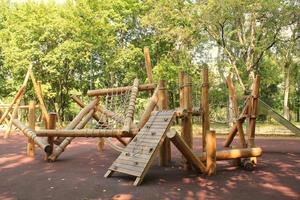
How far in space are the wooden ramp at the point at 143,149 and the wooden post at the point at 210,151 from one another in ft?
2.83

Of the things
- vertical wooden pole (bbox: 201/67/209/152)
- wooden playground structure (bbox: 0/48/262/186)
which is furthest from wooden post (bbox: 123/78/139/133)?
vertical wooden pole (bbox: 201/67/209/152)

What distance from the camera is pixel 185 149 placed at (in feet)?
25.1

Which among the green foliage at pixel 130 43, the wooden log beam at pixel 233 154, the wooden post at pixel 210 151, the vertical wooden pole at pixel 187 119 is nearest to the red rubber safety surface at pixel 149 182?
the wooden post at pixel 210 151

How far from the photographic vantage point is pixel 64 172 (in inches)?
335

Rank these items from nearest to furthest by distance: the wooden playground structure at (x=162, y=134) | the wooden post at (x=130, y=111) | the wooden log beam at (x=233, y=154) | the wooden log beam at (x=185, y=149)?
the wooden log beam at (x=185, y=149) → the wooden playground structure at (x=162, y=134) → the wooden log beam at (x=233, y=154) → the wooden post at (x=130, y=111)

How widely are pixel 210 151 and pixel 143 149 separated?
1399 millimetres

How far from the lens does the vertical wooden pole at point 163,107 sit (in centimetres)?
905

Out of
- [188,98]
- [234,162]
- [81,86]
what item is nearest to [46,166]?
[188,98]

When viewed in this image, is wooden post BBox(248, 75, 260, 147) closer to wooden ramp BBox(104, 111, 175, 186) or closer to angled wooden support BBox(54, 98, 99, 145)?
wooden ramp BBox(104, 111, 175, 186)

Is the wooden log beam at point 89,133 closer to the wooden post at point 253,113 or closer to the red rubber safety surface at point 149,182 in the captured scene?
the red rubber safety surface at point 149,182

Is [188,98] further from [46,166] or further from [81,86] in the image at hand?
[81,86]

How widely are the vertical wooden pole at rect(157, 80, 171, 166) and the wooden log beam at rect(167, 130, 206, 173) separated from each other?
4.59 feet

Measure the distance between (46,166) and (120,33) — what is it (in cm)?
2025

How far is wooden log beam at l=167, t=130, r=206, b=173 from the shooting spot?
739 cm
